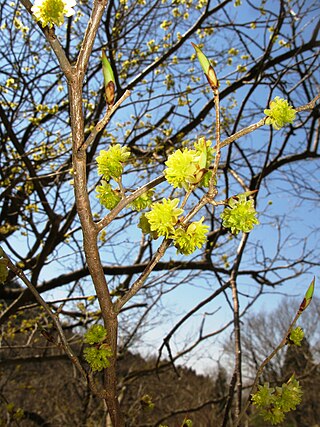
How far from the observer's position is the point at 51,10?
32.7 inches

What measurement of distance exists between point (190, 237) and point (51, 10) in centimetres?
59

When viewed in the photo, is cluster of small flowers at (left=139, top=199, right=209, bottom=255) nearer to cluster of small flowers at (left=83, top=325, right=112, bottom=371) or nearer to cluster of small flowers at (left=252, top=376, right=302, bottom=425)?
cluster of small flowers at (left=83, top=325, right=112, bottom=371)

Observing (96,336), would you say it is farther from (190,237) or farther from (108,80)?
(108,80)

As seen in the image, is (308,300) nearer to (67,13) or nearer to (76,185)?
(76,185)

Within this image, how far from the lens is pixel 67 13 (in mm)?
848

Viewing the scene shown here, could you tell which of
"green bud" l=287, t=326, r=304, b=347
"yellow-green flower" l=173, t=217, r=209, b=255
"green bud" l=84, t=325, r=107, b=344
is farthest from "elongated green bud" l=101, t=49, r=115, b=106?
"green bud" l=287, t=326, r=304, b=347

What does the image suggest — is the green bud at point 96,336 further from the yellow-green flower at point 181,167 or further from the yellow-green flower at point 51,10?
the yellow-green flower at point 51,10

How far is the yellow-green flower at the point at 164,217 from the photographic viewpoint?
2.66ft

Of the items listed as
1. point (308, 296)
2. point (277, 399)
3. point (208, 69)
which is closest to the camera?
point (208, 69)

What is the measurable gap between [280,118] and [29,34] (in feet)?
12.1

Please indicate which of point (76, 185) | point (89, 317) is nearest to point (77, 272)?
point (89, 317)

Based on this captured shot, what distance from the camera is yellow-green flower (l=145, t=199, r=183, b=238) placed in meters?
0.81

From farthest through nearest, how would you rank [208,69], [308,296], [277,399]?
[277,399] → [308,296] → [208,69]

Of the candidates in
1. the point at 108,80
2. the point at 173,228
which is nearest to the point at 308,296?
the point at 173,228
